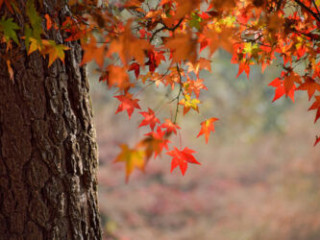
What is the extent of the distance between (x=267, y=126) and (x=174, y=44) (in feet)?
21.8

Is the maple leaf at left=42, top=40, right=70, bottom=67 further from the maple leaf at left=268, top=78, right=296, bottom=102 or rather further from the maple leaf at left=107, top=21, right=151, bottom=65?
the maple leaf at left=268, top=78, right=296, bottom=102

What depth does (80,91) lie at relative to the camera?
1.10m

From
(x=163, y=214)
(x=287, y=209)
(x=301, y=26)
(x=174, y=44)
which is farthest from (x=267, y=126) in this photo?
(x=174, y=44)

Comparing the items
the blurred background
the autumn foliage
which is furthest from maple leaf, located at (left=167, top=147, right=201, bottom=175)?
the blurred background

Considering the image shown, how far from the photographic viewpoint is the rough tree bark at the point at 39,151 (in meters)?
1.00

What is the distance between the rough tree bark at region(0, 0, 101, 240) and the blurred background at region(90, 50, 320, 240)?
8.61 feet

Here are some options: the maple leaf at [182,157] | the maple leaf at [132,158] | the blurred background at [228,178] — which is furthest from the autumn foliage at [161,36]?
the blurred background at [228,178]

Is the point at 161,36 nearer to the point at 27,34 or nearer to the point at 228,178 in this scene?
the point at 27,34

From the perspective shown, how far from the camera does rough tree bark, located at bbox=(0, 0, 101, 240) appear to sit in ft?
3.28

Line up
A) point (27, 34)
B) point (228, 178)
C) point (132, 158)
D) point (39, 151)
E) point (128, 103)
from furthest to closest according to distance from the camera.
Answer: point (228, 178)
point (128, 103)
point (39, 151)
point (27, 34)
point (132, 158)

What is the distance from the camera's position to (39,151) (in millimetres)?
1012

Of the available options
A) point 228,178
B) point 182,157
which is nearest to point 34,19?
point 182,157

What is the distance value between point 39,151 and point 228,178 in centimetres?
483

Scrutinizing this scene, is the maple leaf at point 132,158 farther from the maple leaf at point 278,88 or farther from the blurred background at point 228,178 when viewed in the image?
the blurred background at point 228,178
